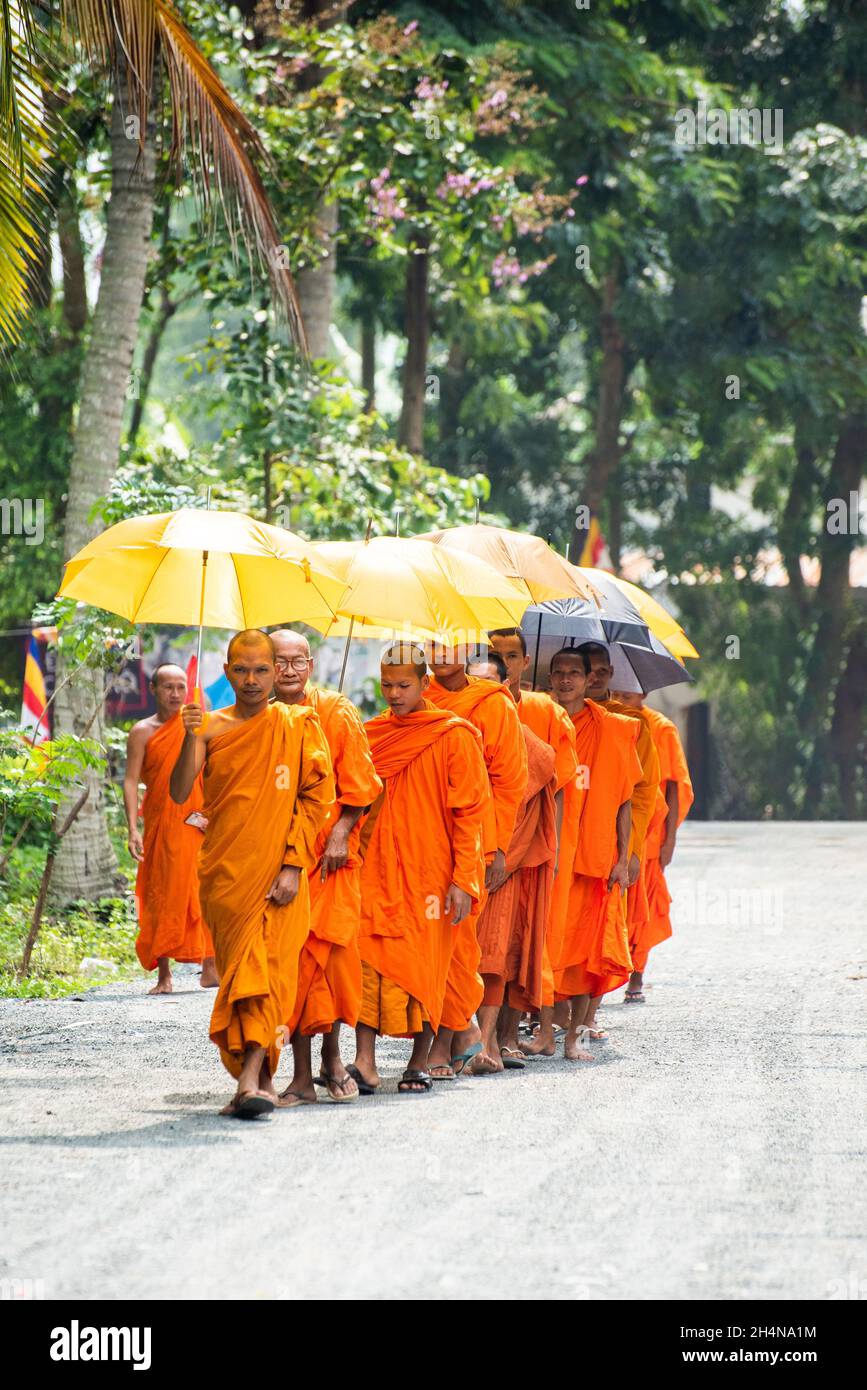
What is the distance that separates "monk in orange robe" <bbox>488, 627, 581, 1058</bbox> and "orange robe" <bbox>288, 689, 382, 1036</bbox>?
147 centimetres

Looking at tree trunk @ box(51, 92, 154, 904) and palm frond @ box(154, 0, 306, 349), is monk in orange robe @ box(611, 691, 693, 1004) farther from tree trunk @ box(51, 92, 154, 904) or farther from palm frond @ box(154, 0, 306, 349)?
tree trunk @ box(51, 92, 154, 904)

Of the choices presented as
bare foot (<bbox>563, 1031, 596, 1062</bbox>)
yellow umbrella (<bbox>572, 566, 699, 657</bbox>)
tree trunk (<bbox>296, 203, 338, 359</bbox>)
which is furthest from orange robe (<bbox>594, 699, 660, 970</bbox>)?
tree trunk (<bbox>296, 203, 338, 359</bbox>)

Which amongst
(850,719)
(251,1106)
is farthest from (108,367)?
(850,719)

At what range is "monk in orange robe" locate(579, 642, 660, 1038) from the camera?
10.2m

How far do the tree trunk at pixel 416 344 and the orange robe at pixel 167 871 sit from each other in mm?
Result: 11737

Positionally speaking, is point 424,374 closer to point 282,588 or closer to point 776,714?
point 776,714

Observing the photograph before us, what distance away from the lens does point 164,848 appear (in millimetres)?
11656

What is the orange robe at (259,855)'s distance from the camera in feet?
24.0

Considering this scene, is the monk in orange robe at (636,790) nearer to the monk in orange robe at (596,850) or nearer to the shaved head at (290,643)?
the monk in orange robe at (596,850)

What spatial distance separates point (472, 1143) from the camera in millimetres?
6824

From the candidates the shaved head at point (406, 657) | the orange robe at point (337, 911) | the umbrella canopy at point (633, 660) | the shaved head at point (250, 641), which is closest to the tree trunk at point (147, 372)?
the umbrella canopy at point (633, 660)

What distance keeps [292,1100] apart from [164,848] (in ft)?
13.7

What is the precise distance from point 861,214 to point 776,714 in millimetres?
9694
